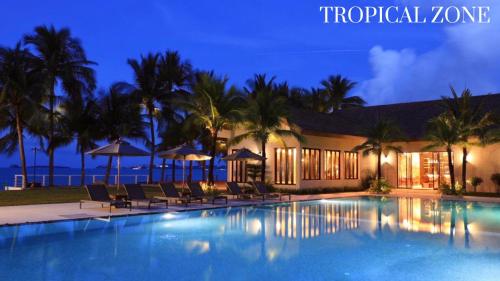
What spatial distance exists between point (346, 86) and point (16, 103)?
2757 centimetres

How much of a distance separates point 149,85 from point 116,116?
3.57m

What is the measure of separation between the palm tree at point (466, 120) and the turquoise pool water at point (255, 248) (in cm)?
825

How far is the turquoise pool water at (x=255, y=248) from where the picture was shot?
7266mm

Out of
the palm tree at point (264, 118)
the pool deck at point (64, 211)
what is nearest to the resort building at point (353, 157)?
the palm tree at point (264, 118)

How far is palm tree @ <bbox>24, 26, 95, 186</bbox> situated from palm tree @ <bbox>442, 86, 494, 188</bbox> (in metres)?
20.2

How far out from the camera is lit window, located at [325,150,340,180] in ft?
81.8

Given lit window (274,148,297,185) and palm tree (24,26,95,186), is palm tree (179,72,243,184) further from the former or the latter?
palm tree (24,26,95,186)

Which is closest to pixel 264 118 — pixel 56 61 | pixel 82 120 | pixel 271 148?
pixel 271 148

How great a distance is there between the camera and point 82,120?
94.0 feet

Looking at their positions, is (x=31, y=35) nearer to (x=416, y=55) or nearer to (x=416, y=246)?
(x=416, y=246)

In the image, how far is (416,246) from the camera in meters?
9.63

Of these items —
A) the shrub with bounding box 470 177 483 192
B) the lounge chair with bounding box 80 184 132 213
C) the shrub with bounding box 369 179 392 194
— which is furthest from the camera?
the shrub with bounding box 369 179 392 194

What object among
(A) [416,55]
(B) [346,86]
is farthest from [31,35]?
(A) [416,55]

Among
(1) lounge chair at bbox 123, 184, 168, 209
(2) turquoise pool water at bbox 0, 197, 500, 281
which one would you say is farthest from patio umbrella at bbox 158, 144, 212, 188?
(2) turquoise pool water at bbox 0, 197, 500, 281
